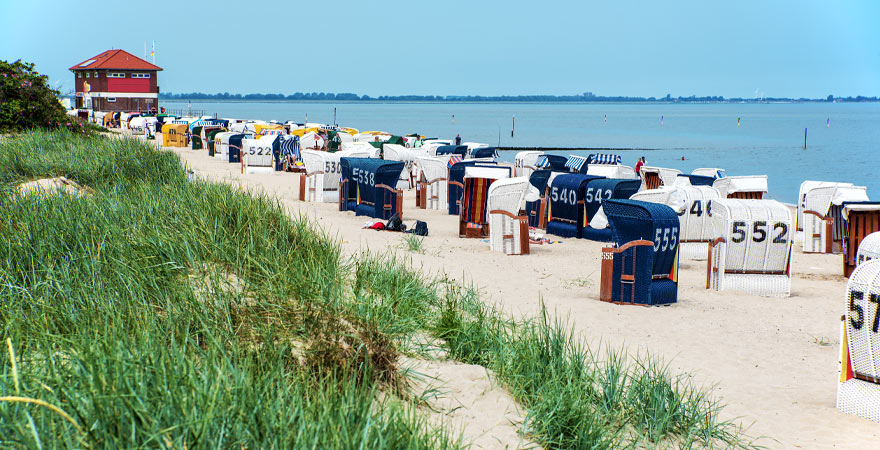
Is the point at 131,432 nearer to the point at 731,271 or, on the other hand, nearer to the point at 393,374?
the point at 393,374

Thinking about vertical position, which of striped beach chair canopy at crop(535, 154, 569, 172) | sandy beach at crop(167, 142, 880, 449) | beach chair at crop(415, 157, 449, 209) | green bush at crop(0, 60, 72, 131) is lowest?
sandy beach at crop(167, 142, 880, 449)

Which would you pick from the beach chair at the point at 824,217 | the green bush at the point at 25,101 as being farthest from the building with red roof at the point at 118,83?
the beach chair at the point at 824,217

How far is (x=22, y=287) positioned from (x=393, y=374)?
2962 mm

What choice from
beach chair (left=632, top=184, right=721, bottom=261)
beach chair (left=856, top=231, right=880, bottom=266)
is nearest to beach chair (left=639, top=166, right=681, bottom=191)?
beach chair (left=632, top=184, right=721, bottom=261)

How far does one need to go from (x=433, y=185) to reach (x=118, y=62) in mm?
81793

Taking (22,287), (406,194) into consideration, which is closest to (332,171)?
(406,194)

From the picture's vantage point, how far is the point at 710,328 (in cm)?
900

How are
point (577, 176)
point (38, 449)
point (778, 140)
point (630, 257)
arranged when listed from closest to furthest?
point (38, 449) → point (630, 257) → point (577, 176) → point (778, 140)

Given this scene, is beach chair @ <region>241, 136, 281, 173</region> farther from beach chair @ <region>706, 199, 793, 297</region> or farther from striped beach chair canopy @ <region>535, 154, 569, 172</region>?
beach chair @ <region>706, 199, 793, 297</region>

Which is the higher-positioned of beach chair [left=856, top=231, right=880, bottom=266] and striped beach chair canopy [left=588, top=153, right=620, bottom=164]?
striped beach chair canopy [left=588, top=153, right=620, bottom=164]

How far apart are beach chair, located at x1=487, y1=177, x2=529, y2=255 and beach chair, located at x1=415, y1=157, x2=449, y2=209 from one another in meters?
6.55

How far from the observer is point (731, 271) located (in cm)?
1117

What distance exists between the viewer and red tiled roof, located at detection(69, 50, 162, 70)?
297 feet

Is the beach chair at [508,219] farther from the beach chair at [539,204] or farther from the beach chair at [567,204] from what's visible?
the beach chair at [539,204]
